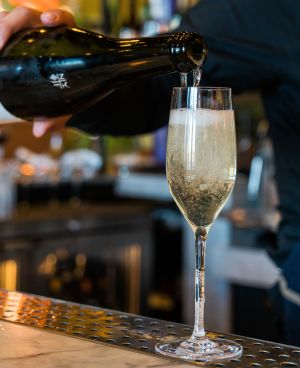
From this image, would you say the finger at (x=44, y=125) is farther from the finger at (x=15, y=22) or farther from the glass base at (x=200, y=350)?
the glass base at (x=200, y=350)

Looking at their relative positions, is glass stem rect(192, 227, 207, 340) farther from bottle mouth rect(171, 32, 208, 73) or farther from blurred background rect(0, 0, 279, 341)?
blurred background rect(0, 0, 279, 341)

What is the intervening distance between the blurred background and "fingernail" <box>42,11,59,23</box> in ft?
5.45

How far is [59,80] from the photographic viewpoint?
1.25 m

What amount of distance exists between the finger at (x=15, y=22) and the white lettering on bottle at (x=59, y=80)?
0.10 metres

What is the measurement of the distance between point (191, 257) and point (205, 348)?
2780mm

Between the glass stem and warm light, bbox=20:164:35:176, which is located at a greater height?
warm light, bbox=20:164:35:176

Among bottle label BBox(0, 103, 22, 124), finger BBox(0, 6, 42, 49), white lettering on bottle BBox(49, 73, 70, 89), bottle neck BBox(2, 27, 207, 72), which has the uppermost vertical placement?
finger BBox(0, 6, 42, 49)

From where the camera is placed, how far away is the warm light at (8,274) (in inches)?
129

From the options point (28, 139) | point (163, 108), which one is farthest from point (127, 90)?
point (28, 139)

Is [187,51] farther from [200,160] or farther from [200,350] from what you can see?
[200,350]

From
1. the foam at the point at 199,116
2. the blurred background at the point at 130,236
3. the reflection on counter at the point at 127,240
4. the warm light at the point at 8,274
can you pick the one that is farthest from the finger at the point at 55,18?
the warm light at the point at 8,274

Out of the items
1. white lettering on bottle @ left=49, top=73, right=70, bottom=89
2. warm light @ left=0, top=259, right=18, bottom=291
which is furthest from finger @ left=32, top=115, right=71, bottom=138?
warm light @ left=0, top=259, right=18, bottom=291

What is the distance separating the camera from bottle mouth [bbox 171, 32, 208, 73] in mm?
1045

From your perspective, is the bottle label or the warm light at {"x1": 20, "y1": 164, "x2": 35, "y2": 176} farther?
the warm light at {"x1": 20, "y1": 164, "x2": 35, "y2": 176}
